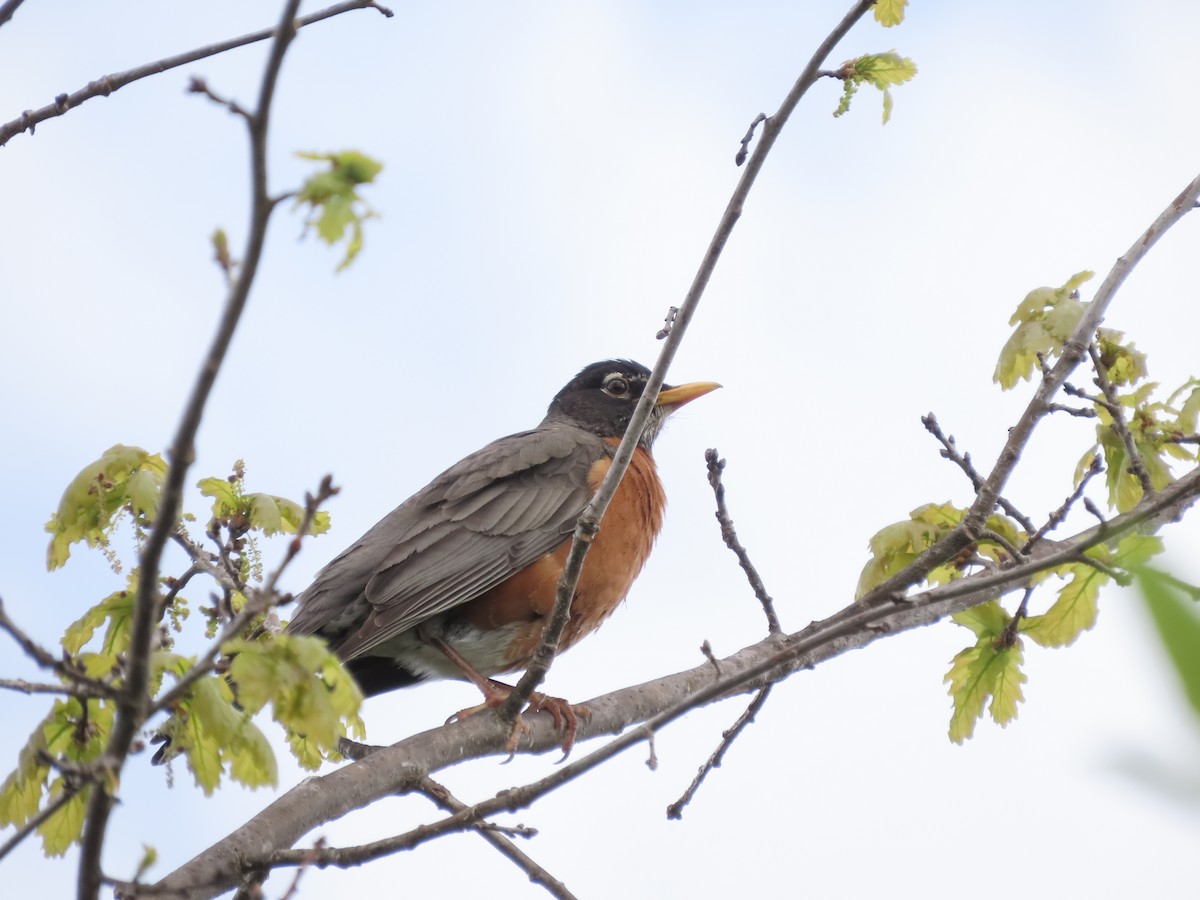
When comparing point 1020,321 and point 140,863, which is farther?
point 1020,321

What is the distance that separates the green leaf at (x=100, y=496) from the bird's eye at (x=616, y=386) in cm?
323

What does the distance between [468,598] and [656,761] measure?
1.90m

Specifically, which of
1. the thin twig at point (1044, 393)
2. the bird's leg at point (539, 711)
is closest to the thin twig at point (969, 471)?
the thin twig at point (1044, 393)

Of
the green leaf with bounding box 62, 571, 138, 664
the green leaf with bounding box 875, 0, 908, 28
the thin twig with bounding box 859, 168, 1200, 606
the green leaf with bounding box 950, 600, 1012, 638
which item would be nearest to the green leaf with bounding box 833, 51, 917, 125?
the green leaf with bounding box 875, 0, 908, 28

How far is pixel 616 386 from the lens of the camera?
20.9ft

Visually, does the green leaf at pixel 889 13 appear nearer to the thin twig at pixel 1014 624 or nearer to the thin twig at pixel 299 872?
the thin twig at pixel 1014 624

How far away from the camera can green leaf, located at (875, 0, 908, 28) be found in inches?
128

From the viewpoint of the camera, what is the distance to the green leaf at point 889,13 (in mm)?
3256

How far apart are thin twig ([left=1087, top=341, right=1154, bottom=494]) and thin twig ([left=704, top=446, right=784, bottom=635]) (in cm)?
104

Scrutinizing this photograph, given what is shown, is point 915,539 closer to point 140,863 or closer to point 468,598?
point 468,598

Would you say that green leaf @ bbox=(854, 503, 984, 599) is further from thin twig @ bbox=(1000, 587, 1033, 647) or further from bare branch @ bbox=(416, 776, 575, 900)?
bare branch @ bbox=(416, 776, 575, 900)

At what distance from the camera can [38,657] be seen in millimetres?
1830

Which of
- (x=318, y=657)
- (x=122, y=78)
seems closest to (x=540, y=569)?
(x=122, y=78)

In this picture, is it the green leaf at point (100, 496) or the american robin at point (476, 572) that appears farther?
the american robin at point (476, 572)
